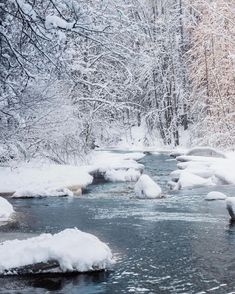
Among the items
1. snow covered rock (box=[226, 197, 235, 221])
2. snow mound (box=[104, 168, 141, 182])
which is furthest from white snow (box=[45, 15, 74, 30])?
snow mound (box=[104, 168, 141, 182])

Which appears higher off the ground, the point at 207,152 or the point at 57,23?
the point at 57,23

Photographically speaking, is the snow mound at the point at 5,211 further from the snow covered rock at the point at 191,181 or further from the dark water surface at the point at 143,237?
the snow covered rock at the point at 191,181

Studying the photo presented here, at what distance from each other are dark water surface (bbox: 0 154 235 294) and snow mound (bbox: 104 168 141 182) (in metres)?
2.71

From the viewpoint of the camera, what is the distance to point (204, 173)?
65.0ft

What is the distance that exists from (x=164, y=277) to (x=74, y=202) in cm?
742

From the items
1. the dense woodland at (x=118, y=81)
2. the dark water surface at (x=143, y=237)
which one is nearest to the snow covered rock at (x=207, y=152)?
the dense woodland at (x=118, y=81)

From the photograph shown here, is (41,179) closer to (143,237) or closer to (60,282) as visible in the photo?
(143,237)

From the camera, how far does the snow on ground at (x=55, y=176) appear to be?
16.9m

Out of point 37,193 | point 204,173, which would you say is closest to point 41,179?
point 37,193

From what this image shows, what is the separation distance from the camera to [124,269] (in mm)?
8727

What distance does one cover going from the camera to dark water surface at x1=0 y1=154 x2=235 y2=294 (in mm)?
7961

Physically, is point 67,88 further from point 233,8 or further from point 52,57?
point 52,57

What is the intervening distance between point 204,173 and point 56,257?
11.9m

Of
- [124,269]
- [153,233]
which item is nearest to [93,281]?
[124,269]
